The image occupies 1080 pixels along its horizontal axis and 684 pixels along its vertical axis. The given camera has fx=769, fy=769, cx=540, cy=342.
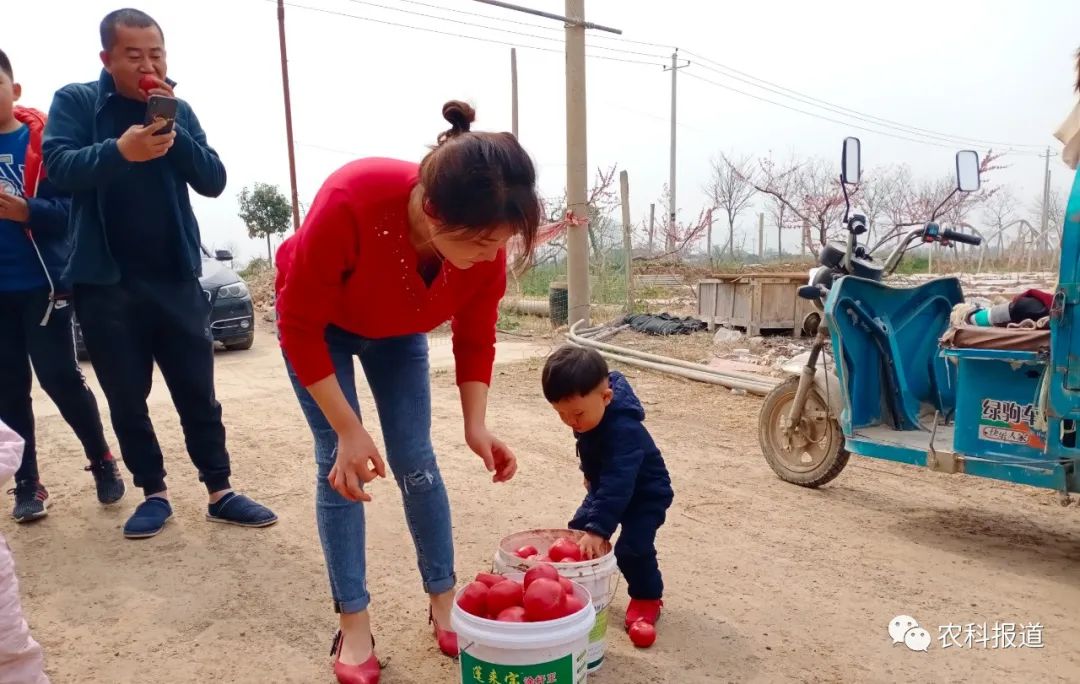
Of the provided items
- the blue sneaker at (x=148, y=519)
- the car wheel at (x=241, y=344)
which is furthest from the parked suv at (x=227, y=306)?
the blue sneaker at (x=148, y=519)

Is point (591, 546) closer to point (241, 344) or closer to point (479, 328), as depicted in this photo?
point (479, 328)

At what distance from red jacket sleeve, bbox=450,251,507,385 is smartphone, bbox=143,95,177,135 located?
4.49 ft

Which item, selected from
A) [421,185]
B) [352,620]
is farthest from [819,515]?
[421,185]

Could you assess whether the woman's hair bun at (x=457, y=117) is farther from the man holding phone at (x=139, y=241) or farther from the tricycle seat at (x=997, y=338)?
the tricycle seat at (x=997, y=338)

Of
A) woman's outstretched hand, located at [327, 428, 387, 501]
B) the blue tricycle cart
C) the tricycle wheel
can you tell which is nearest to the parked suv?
the tricycle wheel

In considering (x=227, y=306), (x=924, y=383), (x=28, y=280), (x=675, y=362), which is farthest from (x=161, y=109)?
(x=227, y=306)

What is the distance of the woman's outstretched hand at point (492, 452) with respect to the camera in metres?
2.16

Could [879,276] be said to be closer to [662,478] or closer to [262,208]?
[662,478]

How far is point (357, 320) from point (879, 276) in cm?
279

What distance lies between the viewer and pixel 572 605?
1.79m

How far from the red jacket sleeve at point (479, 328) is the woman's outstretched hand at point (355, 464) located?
472mm

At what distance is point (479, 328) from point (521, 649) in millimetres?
886

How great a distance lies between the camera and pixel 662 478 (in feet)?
8.16

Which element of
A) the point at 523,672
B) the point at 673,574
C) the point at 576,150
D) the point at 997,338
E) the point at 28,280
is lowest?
the point at 673,574
